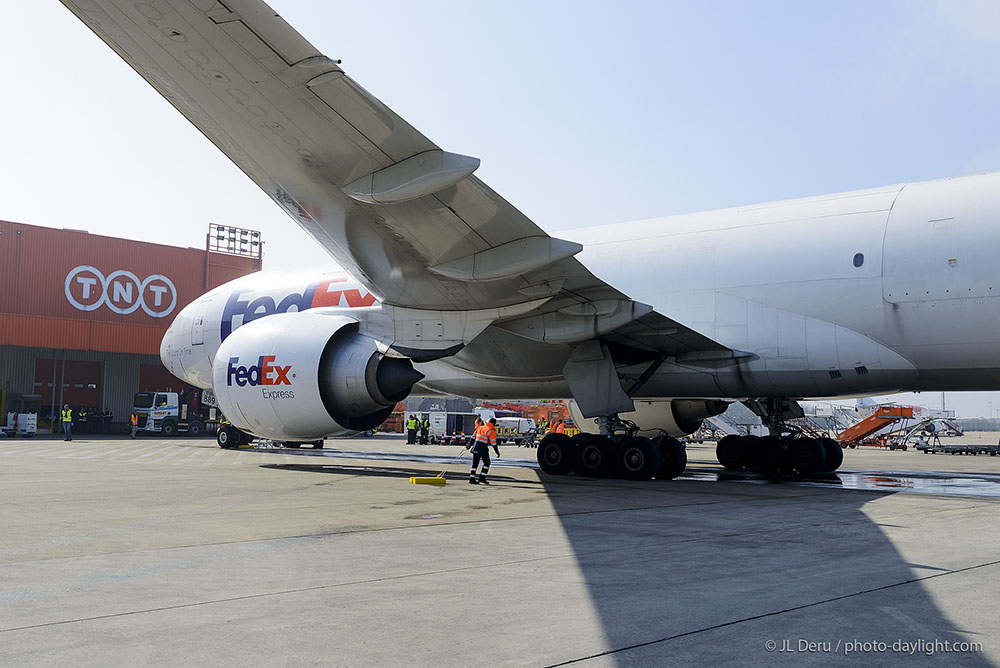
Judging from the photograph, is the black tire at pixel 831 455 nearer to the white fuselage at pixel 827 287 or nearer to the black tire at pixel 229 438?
the white fuselage at pixel 827 287

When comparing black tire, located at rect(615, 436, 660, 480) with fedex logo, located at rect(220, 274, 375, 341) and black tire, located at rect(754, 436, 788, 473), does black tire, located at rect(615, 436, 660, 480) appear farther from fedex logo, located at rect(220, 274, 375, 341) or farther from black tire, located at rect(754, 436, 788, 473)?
fedex logo, located at rect(220, 274, 375, 341)

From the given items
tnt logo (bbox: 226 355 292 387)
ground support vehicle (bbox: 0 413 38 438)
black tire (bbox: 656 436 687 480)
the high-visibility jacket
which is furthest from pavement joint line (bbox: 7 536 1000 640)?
ground support vehicle (bbox: 0 413 38 438)

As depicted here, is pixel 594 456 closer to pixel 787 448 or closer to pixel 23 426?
pixel 787 448

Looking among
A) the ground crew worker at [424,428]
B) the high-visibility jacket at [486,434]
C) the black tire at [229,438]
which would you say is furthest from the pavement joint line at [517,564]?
the ground crew worker at [424,428]

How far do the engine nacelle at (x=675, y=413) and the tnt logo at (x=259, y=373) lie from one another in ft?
23.5

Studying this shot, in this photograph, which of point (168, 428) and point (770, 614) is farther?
point (168, 428)

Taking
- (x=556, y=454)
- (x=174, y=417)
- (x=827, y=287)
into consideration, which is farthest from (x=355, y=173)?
(x=174, y=417)

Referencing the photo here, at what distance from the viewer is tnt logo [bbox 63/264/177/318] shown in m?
47.4

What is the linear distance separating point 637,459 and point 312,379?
5483 mm

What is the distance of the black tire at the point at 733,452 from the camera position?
1811 cm

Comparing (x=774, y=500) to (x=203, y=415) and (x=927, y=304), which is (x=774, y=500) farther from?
(x=203, y=415)

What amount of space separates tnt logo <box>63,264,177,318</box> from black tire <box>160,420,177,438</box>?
357 inches

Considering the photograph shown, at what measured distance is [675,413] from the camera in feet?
60.8

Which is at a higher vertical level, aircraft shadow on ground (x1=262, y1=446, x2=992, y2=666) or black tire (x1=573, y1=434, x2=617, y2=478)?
black tire (x1=573, y1=434, x2=617, y2=478)
